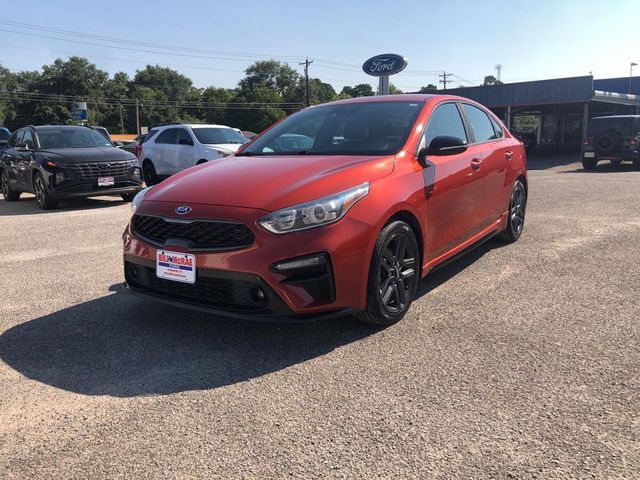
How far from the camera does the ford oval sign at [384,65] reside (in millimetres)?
20594

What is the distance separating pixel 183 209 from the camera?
3.38 meters

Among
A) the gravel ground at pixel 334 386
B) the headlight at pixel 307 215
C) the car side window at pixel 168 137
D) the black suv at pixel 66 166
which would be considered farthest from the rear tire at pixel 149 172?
the headlight at pixel 307 215

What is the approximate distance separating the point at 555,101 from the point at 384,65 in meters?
11.2

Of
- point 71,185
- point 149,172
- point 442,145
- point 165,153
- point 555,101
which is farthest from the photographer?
point 555,101

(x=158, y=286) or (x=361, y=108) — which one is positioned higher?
(x=361, y=108)

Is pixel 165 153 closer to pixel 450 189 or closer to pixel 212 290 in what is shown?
pixel 450 189

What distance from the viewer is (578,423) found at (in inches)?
97.1

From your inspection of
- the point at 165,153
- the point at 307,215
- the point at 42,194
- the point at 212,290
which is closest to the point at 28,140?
the point at 42,194

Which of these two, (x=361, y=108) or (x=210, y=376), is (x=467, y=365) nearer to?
(x=210, y=376)

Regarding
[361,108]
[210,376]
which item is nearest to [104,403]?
[210,376]

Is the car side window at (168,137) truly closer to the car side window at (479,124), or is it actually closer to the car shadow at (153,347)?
the car side window at (479,124)

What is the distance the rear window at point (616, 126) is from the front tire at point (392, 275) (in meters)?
17.0

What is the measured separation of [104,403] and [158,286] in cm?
98

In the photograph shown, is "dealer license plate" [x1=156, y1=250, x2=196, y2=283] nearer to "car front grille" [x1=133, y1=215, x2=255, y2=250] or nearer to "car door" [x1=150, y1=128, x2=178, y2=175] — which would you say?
"car front grille" [x1=133, y1=215, x2=255, y2=250]
